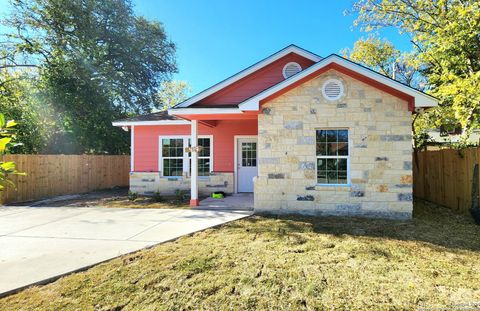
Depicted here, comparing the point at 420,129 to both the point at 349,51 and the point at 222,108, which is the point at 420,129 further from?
the point at 222,108

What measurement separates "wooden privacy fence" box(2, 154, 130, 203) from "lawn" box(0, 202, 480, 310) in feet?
29.9

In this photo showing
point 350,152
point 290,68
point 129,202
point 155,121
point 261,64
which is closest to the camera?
point 350,152

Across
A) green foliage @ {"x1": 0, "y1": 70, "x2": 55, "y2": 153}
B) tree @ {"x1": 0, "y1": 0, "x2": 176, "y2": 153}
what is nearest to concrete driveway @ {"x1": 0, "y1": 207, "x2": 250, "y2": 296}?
green foliage @ {"x1": 0, "y1": 70, "x2": 55, "y2": 153}

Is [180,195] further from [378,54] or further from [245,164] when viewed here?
[378,54]

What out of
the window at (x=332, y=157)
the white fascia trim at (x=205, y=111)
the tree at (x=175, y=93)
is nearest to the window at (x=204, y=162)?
the white fascia trim at (x=205, y=111)

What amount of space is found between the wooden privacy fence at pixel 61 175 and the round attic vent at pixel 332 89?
11.2 m

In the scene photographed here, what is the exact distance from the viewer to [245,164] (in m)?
11.9

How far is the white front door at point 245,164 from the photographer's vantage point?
11789 millimetres

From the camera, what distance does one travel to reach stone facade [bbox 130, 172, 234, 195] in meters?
11.7

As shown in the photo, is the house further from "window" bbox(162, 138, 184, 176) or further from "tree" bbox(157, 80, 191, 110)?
"tree" bbox(157, 80, 191, 110)

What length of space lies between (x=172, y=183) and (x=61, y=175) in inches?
208

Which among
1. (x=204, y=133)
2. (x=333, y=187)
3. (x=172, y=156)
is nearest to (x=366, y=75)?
(x=333, y=187)

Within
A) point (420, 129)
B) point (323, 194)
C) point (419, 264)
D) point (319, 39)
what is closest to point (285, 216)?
point (323, 194)

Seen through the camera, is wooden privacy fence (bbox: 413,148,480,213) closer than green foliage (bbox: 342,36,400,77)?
Yes
